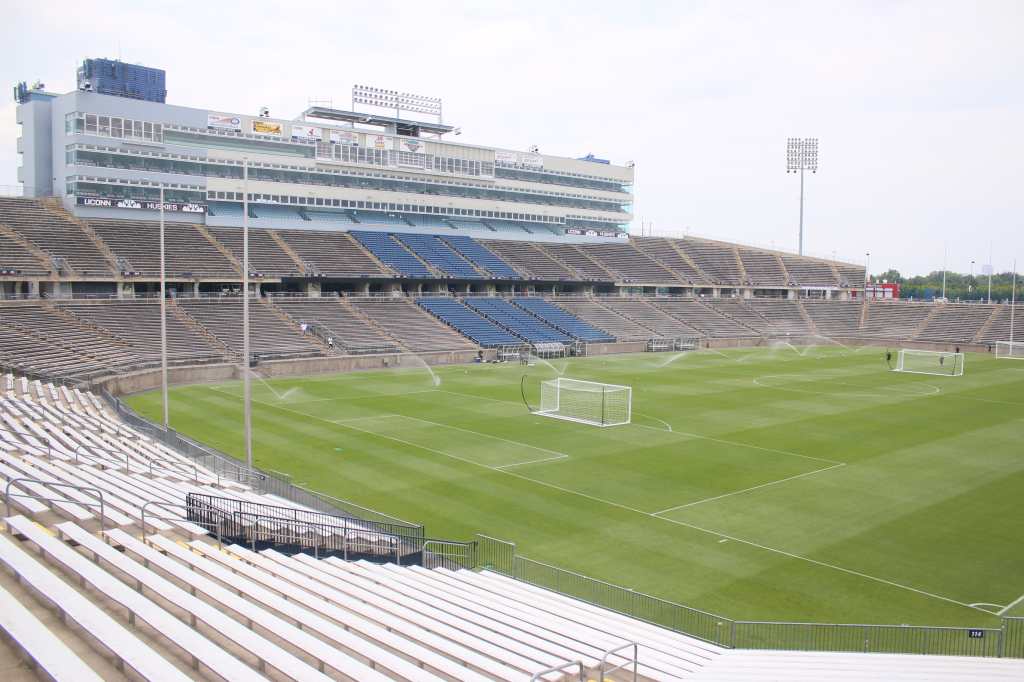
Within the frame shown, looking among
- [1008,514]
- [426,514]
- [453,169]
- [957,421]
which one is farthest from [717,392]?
[453,169]

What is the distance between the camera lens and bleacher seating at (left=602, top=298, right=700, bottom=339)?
80.2 metres

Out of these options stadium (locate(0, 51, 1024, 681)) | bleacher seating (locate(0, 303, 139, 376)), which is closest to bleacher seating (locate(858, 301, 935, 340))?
stadium (locate(0, 51, 1024, 681))

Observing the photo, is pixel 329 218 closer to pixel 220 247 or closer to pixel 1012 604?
pixel 220 247

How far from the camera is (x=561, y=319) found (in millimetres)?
77062

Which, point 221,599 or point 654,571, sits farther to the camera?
point 654,571

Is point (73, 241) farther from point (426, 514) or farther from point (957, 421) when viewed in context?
point (957, 421)

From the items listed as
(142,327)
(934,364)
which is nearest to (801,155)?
(934,364)

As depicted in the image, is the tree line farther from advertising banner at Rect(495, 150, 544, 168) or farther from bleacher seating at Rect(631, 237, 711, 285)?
advertising banner at Rect(495, 150, 544, 168)

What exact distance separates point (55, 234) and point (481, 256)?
39.5 m

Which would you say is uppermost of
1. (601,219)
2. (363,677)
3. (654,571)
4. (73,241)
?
(601,219)

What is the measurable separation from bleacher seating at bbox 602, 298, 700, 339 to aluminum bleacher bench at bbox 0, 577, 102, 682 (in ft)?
238

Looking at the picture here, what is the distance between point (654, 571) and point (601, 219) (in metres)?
82.7

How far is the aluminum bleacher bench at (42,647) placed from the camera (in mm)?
6883

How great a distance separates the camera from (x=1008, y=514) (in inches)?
928
